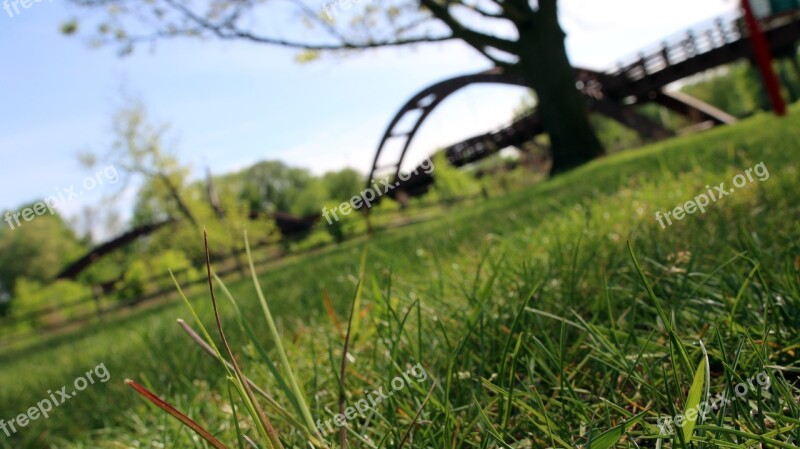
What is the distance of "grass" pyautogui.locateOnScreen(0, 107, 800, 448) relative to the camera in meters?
0.71

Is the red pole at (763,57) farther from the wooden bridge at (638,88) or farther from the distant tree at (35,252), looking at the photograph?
the distant tree at (35,252)

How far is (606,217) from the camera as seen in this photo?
2445 millimetres

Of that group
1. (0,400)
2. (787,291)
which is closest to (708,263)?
(787,291)

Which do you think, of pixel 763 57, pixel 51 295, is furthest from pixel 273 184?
pixel 763 57

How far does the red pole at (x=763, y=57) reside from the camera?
8.04 metres

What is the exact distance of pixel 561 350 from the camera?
749 millimetres

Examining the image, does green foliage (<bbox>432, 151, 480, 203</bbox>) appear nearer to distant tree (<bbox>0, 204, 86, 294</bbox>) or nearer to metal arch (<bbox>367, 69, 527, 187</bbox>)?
metal arch (<bbox>367, 69, 527, 187</bbox>)

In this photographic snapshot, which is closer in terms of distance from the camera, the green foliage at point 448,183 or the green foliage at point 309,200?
the green foliage at point 448,183

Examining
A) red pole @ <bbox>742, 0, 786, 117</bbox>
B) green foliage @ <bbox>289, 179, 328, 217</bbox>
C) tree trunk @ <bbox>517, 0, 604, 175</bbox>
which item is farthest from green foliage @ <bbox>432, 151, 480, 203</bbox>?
green foliage @ <bbox>289, 179, 328, 217</bbox>

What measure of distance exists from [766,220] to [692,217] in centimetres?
38

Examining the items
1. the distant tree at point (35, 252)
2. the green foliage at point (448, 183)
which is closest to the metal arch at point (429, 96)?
the green foliage at point (448, 183)

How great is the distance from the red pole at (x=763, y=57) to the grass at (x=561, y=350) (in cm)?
691

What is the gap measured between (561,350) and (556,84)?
1369 centimetres

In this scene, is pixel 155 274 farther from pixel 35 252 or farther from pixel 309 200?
pixel 35 252
